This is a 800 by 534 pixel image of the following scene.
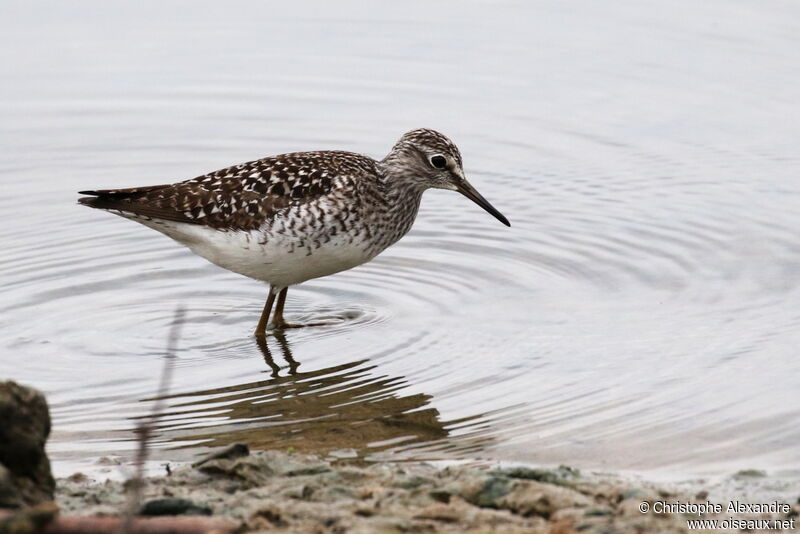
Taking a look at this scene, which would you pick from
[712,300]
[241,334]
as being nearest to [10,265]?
[241,334]

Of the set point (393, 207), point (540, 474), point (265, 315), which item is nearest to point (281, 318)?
point (265, 315)

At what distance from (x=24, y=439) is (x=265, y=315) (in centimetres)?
511

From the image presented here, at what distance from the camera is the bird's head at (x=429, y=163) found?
11516mm

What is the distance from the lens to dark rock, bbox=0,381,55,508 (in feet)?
20.4

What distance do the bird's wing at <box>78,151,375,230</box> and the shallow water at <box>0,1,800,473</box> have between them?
1067 millimetres

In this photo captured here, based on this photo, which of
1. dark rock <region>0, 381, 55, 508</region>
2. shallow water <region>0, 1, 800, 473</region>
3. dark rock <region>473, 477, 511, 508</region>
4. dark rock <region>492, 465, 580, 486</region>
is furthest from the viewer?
shallow water <region>0, 1, 800, 473</region>

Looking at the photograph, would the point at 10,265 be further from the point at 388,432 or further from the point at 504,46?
the point at 504,46

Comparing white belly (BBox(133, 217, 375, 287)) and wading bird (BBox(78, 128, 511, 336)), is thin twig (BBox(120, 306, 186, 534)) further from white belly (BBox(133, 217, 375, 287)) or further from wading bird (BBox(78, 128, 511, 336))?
wading bird (BBox(78, 128, 511, 336))

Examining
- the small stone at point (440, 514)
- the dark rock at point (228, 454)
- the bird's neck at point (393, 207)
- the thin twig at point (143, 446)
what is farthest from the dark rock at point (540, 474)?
the bird's neck at point (393, 207)

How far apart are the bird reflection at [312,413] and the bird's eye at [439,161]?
233 cm

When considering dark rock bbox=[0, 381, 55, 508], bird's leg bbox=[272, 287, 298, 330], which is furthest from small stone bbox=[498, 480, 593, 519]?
bird's leg bbox=[272, 287, 298, 330]

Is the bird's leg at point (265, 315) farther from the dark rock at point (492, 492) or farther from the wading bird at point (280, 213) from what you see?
the dark rock at point (492, 492)

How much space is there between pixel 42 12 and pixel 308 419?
39.0ft

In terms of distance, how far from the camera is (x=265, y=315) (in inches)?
446
